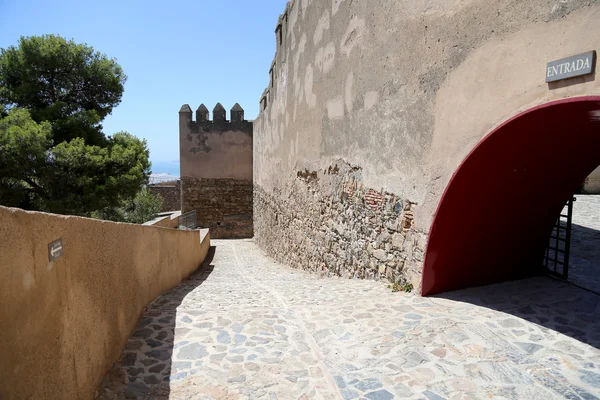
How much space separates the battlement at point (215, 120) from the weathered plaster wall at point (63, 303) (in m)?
16.7

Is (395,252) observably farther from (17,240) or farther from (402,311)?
(17,240)

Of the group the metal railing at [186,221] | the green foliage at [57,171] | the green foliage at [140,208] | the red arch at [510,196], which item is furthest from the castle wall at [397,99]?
the green foliage at [140,208]

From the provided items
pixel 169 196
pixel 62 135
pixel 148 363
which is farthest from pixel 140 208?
pixel 148 363

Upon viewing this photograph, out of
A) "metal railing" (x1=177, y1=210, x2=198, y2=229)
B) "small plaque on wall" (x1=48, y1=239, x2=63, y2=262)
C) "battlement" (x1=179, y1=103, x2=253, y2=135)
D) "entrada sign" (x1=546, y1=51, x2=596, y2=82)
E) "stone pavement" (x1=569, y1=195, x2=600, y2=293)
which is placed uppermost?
"battlement" (x1=179, y1=103, x2=253, y2=135)

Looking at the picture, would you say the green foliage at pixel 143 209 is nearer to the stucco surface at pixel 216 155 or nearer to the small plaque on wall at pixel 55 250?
the stucco surface at pixel 216 155

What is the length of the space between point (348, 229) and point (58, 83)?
38.9ft

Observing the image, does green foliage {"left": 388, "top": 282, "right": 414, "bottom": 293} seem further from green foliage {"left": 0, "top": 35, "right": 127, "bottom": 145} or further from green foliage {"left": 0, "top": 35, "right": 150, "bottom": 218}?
green foliage {"left": 0, "top": 35, "right": 127, "bottom": 145}

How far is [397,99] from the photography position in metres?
4.64

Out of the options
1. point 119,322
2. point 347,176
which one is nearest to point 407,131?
point 347,176

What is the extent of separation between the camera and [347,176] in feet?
20.1

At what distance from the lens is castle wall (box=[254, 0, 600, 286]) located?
9.53 ft

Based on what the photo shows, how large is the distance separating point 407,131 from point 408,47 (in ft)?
2.90

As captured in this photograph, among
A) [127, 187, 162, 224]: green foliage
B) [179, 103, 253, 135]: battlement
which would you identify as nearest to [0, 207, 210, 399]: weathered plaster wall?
[127, 187, 162, 224]: green foliage

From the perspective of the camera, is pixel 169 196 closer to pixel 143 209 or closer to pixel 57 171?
pixel 143 209
